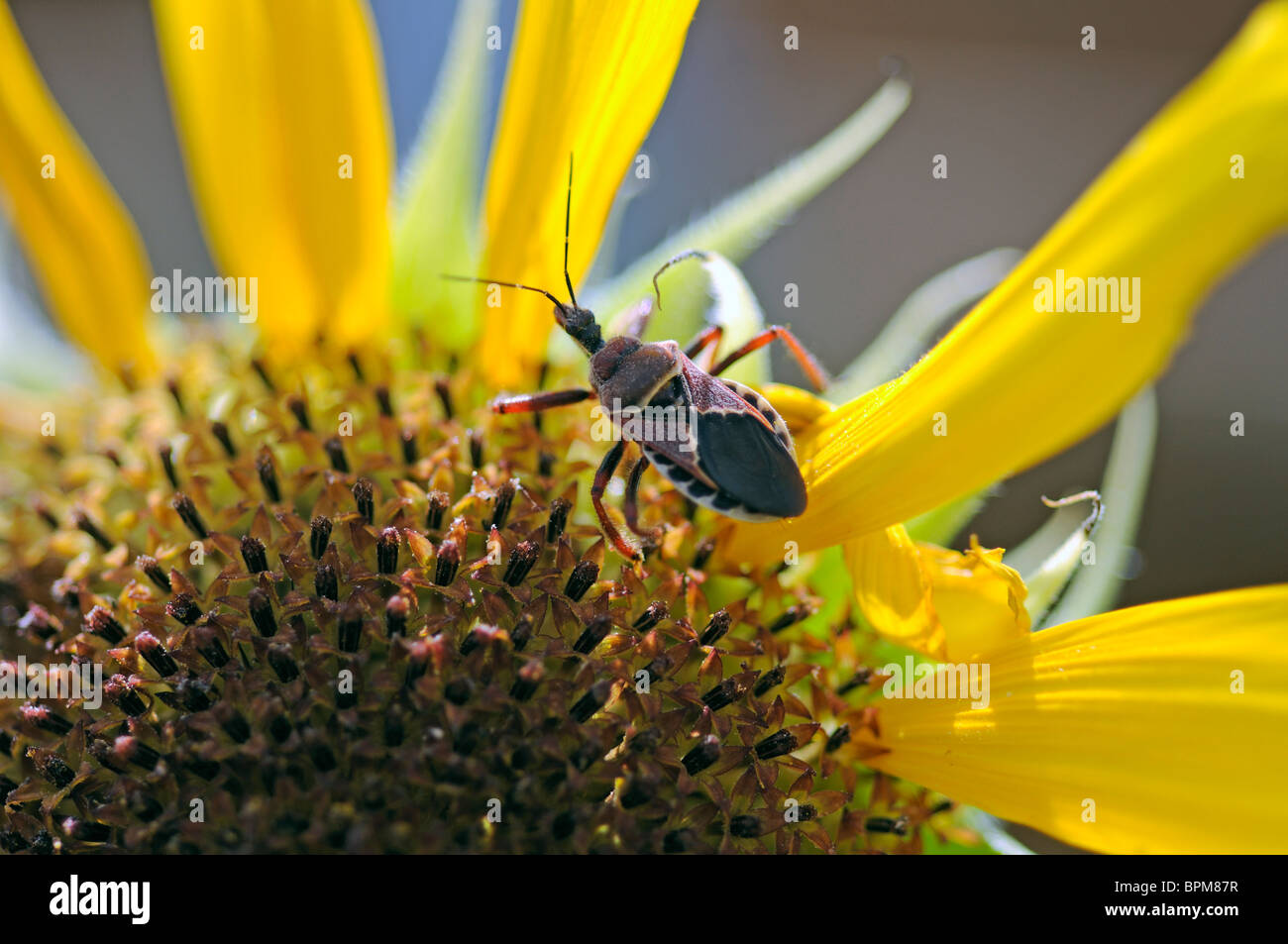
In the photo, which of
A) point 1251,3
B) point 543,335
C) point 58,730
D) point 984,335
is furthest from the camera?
point 1251,3

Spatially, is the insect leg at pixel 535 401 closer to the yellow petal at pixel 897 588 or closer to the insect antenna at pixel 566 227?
the insect antenna at pixel 566 227

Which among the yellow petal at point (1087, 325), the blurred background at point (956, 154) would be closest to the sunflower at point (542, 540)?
the yellow petal at point (1087, 325)

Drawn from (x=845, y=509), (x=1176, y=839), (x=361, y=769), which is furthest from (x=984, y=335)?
(x=361, y=769)

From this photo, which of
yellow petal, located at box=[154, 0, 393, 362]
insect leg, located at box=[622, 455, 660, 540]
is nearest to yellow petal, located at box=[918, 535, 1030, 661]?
insect leg, located at box=[622, 455, 660, 540]

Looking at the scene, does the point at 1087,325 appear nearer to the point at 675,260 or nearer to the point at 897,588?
the point at 897,588

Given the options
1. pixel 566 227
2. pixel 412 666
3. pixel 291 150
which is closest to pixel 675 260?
pixel 566 227
